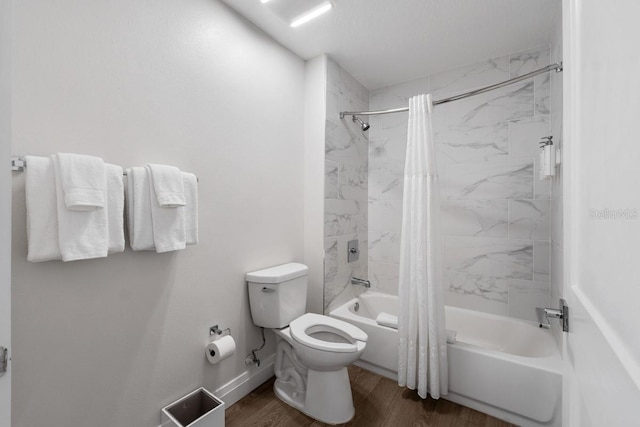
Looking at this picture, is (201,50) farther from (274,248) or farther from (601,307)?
(601,307)

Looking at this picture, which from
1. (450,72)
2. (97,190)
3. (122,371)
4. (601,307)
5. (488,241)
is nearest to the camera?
(601,307)

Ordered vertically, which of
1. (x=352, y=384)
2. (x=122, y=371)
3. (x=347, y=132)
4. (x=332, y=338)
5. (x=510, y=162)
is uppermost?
(x=347, y=132)

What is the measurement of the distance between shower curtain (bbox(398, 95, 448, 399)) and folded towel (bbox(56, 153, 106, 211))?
63.9 inches

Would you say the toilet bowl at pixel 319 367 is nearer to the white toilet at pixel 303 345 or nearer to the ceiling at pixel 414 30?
the white toilet at pixel 303 345

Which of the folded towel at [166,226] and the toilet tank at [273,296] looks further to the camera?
the toilet tank at [273,296]

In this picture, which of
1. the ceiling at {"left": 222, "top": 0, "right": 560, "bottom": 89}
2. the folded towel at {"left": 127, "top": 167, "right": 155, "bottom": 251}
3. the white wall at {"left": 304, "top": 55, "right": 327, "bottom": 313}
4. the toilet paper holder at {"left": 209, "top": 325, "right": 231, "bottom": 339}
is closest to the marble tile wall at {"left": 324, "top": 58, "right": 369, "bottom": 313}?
the white wall at {"left": 304, "top": 55, "right": 327, "bottom": 313}

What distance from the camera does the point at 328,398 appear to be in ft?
5.27

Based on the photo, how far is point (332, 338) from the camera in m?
1.84

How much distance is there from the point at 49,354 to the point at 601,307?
168 cm

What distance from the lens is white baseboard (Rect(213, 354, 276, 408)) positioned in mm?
1697

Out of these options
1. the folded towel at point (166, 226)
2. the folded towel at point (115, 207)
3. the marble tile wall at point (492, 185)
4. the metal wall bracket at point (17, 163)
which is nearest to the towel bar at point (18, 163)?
the metal wall bracket at point (17, 163)

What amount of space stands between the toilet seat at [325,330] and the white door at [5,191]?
1.22 m

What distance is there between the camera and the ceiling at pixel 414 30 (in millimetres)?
1689

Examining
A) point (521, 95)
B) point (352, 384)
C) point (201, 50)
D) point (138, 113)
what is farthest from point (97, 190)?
point (521, 95)
